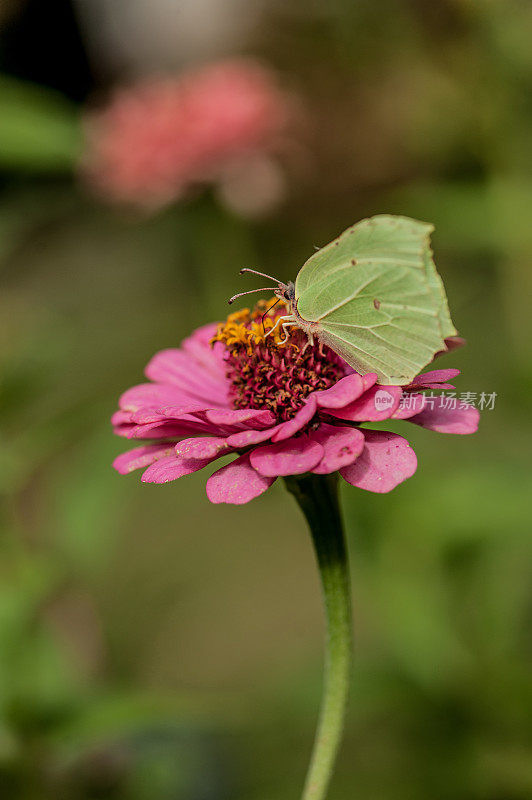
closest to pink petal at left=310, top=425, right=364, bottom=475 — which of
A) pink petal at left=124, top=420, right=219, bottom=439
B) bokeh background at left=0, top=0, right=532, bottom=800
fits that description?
pink petal at left=124, top=420, right=219, bottom=439

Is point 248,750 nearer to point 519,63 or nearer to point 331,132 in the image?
point 519,63

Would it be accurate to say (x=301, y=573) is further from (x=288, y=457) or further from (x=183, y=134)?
(x=288, y=457)

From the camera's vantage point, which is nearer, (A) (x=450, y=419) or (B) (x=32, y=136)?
(A) (x=450, y=419)

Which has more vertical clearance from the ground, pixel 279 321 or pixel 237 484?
pixel 279 321

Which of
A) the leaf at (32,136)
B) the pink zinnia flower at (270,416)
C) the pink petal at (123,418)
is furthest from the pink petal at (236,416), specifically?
the leaf at (32,136)

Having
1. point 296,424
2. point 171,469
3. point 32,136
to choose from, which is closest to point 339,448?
point 296,424

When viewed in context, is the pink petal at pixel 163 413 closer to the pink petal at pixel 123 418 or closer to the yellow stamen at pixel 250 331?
the pink petal at pixel 123 418

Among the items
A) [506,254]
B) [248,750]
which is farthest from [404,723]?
[506,254]

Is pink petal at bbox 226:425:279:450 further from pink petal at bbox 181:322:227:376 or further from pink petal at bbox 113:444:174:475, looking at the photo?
pink petal at bbox 181:322:227:376
